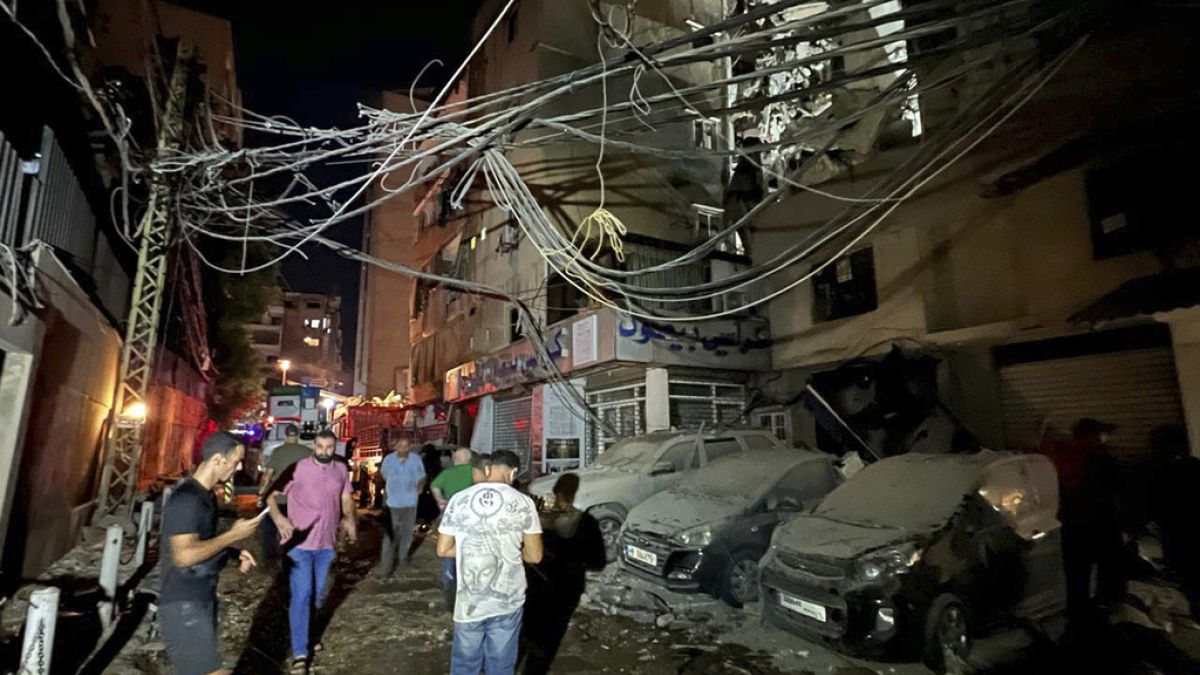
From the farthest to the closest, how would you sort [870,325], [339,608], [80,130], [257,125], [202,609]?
[870,325]
[80,130]
[339,608]
[257,125]
[202,609]

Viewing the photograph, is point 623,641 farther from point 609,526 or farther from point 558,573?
point 609,526

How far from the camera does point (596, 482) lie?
352 inches

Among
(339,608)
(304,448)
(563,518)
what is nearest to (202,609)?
Answer: (339,608)

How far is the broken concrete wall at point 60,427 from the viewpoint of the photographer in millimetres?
7059

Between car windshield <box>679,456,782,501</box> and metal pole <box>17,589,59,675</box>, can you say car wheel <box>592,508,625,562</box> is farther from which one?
metal pole <box>17,589,59,675</box>

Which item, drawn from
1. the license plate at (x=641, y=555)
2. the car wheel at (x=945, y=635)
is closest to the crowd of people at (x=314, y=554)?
the license plate at (x=641, y=555)

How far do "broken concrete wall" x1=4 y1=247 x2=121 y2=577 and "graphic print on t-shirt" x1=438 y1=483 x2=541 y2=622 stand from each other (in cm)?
643

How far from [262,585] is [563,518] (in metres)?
4.06

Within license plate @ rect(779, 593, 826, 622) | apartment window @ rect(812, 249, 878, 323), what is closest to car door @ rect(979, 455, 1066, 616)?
license plate @ rect(779, 593, 826, 622)

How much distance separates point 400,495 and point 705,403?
822cm

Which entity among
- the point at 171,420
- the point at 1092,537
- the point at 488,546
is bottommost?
the point at 1092,537

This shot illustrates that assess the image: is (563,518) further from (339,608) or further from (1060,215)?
(1060,215)

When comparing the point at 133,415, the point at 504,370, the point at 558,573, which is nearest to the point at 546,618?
the point at 558,573

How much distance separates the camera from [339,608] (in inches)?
260
